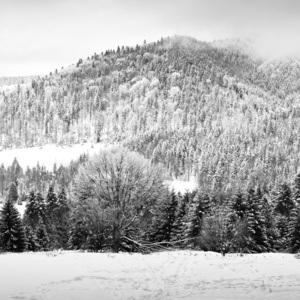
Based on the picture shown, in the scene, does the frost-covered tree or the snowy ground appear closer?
the snowy ground

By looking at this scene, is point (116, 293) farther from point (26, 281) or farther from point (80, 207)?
point (80, 207)

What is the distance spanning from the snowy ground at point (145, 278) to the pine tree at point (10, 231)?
1685 cm

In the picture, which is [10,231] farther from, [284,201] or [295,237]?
[284,201]

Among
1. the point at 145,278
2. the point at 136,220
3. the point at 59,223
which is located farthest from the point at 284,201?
the point at 145,278

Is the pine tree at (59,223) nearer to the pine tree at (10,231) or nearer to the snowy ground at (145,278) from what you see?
the pine tree at (10,231)

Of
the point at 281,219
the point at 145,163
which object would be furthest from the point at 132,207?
the point at 281,219

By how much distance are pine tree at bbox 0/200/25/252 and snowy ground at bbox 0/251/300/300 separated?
16.8 metres

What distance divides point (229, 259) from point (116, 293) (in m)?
10.8

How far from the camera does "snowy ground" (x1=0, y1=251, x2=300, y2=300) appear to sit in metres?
12.6

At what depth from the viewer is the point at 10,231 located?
35.5 m

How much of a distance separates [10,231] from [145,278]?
80.5ft

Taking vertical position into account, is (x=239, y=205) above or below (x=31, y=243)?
above

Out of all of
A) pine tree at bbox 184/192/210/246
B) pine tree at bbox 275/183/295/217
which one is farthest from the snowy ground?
pine tree at bbox 275/183/295/217

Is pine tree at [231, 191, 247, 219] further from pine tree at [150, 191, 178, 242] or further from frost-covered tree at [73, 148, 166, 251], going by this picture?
frost-covered tree at [73, 148, 166, 251]
